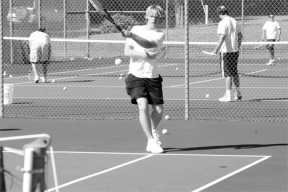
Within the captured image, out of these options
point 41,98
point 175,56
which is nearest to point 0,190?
point 41,98

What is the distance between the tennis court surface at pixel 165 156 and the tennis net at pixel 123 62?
9866mm

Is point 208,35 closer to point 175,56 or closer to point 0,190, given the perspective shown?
point 175,56

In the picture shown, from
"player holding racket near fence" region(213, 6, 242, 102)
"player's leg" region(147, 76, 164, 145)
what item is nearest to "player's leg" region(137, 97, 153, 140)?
"player's leg" region(147, 76, 164, 145)

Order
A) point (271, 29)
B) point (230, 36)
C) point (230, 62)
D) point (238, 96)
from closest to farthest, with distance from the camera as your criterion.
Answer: point (230, 62) < point (230, 36) < point (238, 96) < point (271, 29)

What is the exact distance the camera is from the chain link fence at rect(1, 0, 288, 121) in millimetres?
17125

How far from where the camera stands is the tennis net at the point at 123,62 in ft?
94.8

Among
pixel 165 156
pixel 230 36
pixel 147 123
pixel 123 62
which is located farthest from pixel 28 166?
pixel 123 62

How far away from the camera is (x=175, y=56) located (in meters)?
38.8

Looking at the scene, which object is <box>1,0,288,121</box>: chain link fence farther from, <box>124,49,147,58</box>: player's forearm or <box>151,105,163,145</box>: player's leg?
<box>124,49,147,58</box>: player's forearm

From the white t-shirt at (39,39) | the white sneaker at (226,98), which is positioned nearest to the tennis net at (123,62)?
the white t-shirt at (39,39)

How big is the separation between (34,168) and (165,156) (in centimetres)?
616

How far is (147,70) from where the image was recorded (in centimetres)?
1161

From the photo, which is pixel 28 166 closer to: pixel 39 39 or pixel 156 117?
pixel 156 117

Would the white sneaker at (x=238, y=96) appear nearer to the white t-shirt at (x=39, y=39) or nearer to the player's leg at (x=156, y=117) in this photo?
the player's leg at (x=156, y=117)
